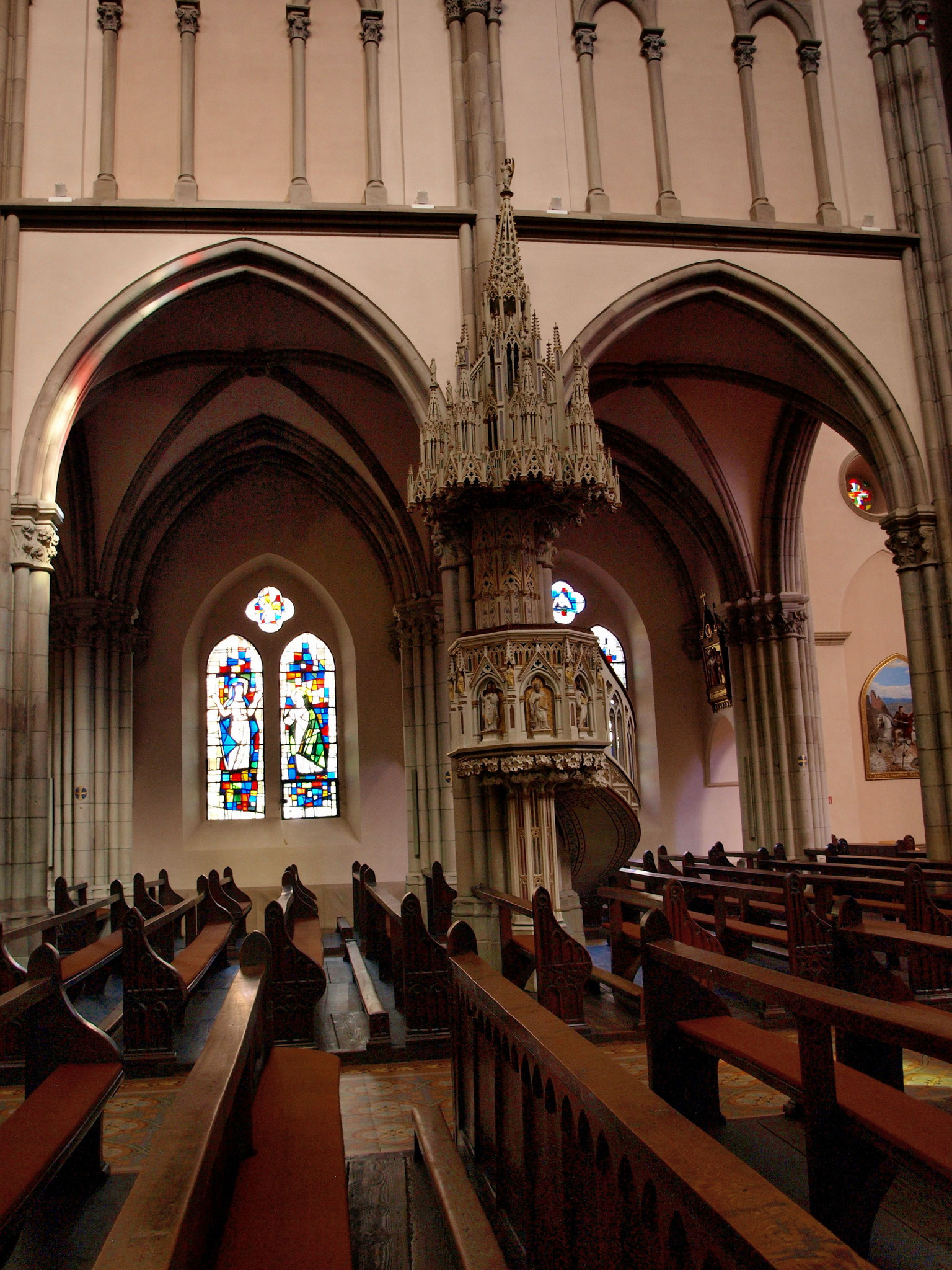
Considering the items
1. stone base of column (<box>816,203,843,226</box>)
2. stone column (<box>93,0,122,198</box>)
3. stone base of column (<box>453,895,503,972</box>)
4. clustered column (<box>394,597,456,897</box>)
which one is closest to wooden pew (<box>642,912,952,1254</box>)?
stone base of column (<box>453,895,503,972</box>)

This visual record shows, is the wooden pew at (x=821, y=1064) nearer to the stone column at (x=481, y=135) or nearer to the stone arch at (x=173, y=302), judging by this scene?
the stone arch at (x=173, y=302)

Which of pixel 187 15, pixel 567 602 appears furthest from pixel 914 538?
pixel 187 15

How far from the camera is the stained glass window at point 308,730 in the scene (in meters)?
17.1

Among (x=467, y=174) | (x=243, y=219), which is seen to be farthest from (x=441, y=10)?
(x=243, y=219)

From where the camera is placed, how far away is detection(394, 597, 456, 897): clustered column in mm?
14688

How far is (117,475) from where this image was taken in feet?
48.9

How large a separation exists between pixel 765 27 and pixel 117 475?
9.86 meters

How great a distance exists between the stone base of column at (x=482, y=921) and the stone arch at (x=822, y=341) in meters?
5.88

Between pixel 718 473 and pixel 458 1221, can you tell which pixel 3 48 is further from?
pixel 458 1221

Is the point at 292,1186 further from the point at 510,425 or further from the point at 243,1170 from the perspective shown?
the point at 510,425

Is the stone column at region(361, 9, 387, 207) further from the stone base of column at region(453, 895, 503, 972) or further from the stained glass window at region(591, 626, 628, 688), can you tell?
the stained glass window at region(591, 626, 628, 688)

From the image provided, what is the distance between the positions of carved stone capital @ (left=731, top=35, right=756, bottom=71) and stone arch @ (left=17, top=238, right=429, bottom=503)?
17.0 ft

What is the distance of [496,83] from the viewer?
1120cm

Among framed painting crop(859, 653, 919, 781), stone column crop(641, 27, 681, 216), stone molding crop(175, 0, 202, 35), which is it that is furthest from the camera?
framed painting crop(859, 653, 919, 781)
